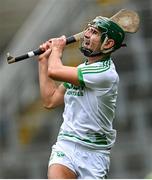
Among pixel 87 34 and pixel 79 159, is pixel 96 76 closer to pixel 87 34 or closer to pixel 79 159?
pixel 87 34

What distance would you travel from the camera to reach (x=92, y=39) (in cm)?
760

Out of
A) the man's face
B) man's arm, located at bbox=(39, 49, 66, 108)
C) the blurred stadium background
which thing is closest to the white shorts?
man's arm, located at bbox=(39, 49, 66, 108)

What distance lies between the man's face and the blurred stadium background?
358 centimetres

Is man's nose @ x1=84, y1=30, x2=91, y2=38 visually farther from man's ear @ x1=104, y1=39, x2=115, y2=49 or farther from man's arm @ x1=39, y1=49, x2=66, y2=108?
man's arm @ x1=39, y1=49, x2=66, y2=108

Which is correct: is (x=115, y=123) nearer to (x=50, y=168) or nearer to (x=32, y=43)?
(x=32, y=43)

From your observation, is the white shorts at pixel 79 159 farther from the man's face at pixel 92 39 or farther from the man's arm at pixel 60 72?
the man's face at pixel 92 39

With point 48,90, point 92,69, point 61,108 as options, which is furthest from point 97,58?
point 61,108

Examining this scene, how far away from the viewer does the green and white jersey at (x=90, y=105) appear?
754cm

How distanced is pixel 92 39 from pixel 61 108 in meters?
4.00

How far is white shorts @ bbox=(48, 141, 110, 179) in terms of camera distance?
7.57 m

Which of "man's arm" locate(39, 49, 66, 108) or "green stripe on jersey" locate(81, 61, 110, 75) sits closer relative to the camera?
"green stripe on jersey" locate(81, 61, 110, 75)

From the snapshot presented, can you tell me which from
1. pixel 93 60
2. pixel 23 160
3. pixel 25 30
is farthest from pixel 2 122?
pixel 93 60

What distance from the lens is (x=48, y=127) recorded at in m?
11.7

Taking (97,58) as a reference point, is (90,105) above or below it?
below
